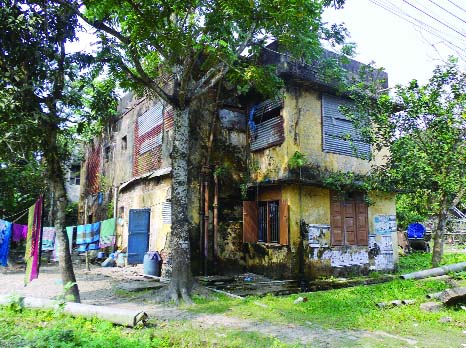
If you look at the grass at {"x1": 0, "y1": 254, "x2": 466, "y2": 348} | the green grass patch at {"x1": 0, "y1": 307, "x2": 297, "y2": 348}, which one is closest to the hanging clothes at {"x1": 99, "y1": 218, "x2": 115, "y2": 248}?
the grass at {"x1": 0, "y1": 254, "x2": 466, "y2": 348}

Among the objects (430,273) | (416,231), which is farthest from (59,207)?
(416,231)

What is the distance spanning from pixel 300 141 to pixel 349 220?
119 inches

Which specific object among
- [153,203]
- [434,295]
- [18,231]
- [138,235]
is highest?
[153,203]

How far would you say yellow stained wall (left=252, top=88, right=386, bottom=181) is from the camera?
11266 mm

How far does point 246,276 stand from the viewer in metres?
11.5

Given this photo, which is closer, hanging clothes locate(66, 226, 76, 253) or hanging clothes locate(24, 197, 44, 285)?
hanging clothes locate(24, 197, 44, 285)

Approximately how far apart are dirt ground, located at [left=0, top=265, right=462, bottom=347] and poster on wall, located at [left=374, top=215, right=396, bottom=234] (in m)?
6.99

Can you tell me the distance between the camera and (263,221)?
12.1 meters

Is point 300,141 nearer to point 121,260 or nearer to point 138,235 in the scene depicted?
point 138,235

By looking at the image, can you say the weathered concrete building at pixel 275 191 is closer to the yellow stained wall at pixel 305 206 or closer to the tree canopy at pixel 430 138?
the yellow stained wall at pixel 305 206

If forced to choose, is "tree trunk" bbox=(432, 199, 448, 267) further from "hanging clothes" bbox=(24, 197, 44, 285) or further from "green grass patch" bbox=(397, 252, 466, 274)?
"hanging clothes" bbox=(24, 197, 44, 285)

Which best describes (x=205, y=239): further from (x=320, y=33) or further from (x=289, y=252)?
(x=320, y=33)

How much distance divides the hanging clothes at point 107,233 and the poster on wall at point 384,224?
889 centimetres

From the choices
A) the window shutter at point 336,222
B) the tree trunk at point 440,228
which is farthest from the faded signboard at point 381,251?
the tree trunk at point 440,228
